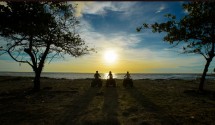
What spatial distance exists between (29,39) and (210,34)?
48.7 ft

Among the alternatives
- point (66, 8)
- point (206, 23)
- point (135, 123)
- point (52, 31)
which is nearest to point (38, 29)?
point (52, 31)

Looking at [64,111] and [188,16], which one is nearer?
[64,111]

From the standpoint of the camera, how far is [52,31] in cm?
2023

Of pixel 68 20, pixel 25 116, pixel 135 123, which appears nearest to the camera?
pixel 135 123

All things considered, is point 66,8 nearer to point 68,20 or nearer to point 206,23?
point 68,20

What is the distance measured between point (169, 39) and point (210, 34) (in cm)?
303

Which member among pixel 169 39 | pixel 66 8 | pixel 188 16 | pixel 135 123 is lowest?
pixel 135 123

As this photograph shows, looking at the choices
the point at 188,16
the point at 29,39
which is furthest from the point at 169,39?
the point at 29,39

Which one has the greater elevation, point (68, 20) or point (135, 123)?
point (68, 20)

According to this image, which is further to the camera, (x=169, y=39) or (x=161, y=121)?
(x=169, y=39)

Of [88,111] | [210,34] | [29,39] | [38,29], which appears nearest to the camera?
[88,111]

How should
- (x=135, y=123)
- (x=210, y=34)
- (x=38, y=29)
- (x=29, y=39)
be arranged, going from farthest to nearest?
1. (x=29, y=39)
2. (x=210, y=34)
3. (x=38, y=29)
4. (x=135, y=123)

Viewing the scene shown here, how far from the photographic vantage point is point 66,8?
2098 centimetres

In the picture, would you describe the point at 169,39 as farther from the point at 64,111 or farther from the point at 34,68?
the point at 34,68
